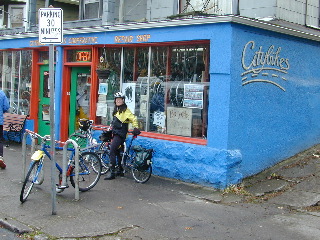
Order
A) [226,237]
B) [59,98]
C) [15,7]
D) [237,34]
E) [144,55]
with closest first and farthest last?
[226,237] → [237,34] → [144,55] → [59,98] → [15,7]

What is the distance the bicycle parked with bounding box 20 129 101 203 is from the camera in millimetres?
8031

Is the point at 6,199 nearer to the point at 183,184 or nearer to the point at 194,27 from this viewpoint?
the point at 183,184

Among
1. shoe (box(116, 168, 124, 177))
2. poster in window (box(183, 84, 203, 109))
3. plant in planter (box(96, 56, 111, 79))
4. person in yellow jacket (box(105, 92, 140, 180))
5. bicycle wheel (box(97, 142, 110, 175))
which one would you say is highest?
plant in planter (box(96, 56, 111, 79))

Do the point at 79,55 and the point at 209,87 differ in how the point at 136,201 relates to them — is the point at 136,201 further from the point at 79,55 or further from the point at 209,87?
the point at 79,55

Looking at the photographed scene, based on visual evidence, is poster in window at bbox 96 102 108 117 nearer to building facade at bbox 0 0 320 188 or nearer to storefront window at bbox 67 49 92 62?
building facade at bbox 0 0 320 188

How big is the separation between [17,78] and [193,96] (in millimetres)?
7906

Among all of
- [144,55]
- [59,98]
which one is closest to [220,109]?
[144,55]

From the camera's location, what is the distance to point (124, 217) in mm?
7320

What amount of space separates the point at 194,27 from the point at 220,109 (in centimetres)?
183

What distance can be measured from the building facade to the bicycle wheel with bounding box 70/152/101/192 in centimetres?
188

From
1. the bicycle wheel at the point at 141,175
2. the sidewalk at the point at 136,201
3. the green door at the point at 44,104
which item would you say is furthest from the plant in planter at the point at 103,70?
the green door at the point at 44,104

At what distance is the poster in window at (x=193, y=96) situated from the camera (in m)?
10.1

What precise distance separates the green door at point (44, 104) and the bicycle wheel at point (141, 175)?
17.5ft

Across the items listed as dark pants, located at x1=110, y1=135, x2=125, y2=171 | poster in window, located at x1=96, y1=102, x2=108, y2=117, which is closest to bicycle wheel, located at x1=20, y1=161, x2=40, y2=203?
dark pants, located at x1=110, y1=135, x2=125, y2=171
